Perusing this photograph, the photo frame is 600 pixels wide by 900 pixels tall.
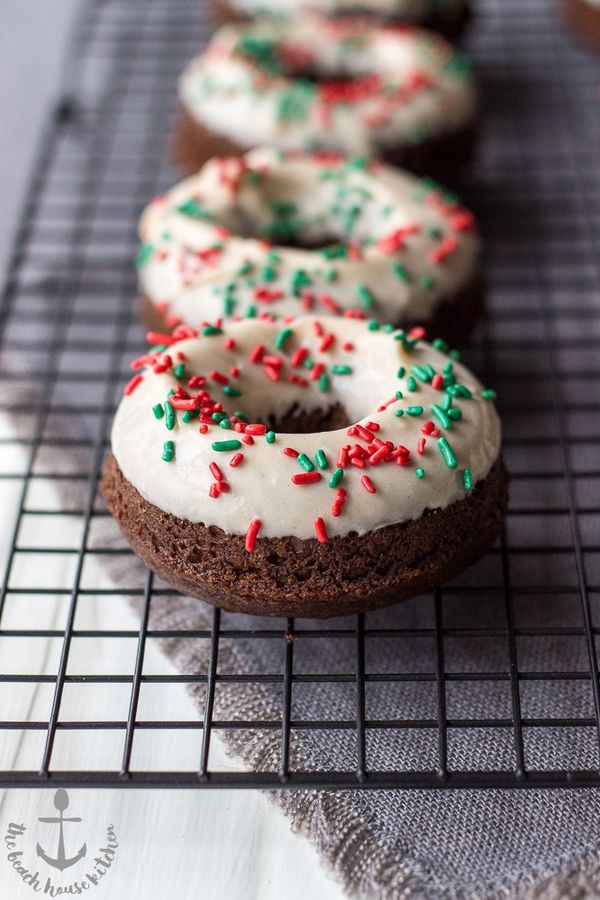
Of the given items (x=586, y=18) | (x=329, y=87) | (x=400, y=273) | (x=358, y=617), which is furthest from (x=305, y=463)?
(x=586, y=18)

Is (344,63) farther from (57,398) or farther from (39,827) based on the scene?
(39,827)

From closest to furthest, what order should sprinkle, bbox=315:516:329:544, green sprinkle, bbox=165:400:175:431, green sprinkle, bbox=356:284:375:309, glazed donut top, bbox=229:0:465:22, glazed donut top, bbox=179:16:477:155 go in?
sprinkle, bbox=315:516:329:544, green sprinkle, bbox=165:400:175:431, green sprinkle, bbox=356:284:375:309, glazed donut top, bbox=179:16:477:155, glazed donut top, bbox=229:0:465:22

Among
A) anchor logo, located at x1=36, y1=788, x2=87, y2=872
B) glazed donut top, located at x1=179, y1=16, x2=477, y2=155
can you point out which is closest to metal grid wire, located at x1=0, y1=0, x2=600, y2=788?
anchor logo, located at x1=36, y1=788, x2=87, y2=872

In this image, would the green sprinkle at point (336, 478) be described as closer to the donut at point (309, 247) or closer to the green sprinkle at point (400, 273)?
the donut at point (309, 247)

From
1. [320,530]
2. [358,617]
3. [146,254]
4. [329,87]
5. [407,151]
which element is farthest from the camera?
[329,87]

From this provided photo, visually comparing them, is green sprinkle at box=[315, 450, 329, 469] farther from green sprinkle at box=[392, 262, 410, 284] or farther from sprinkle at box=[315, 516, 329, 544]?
green sprinkle at box=[392, 262, 410, 284]

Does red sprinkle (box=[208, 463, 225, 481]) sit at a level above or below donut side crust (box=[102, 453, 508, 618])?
above

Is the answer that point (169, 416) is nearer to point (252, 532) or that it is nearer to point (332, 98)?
point (252, 532)

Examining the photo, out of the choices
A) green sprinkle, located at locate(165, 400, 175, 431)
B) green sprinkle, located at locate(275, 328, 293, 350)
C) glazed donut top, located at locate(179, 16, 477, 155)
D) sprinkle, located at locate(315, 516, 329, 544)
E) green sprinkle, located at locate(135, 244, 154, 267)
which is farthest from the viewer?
glazed donut top, located at locate(179, 16, 477, 155)
